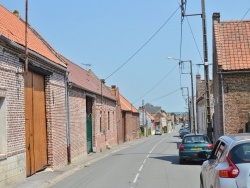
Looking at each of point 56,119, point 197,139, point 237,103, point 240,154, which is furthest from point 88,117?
point 240,154

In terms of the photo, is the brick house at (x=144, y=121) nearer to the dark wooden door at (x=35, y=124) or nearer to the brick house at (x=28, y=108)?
the brick house at (x=28, y=108)

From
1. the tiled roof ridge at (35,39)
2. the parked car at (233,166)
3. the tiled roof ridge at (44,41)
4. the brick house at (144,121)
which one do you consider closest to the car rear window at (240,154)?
the parked car at (233,166)

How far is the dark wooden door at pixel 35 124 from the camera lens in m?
15.2

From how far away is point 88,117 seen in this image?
3070 centimetres

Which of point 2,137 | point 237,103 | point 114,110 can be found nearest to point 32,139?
point 2,137

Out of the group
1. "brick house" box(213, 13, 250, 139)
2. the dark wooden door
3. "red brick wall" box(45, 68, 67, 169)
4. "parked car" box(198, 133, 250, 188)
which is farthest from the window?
"brick house" box(213, 13, 250, 139)

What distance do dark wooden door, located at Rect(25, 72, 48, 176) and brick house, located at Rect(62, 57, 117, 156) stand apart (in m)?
4.44

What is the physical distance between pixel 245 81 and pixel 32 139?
42.7ft

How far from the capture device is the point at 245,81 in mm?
23484

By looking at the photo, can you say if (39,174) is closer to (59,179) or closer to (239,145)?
(59,179)

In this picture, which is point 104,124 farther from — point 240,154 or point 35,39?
point 240,154

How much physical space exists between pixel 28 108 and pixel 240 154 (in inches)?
406

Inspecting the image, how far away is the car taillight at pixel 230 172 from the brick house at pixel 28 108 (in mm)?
7662

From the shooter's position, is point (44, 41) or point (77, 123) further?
point (77, 123)
